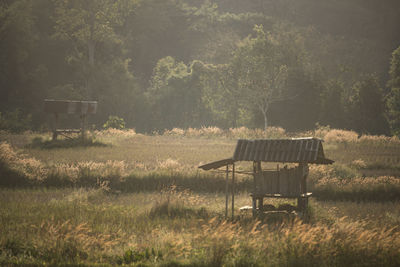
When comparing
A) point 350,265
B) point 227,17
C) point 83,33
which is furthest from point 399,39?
point 350,265

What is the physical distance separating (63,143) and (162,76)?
4050 cm

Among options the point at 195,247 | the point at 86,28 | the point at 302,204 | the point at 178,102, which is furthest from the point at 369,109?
the point at 195,247

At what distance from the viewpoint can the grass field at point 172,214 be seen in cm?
1323

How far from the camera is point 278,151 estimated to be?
18781mm

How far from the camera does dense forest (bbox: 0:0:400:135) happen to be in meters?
59.9

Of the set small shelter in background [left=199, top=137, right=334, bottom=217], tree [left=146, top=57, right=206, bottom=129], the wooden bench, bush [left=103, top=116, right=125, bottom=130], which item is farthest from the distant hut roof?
tree [left=146, top=57, right=206, bottom=129]

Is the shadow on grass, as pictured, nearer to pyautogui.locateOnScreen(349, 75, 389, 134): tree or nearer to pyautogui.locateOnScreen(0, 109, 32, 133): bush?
pyautogui.locateOnScreen(0, 109, 32, 133): bush

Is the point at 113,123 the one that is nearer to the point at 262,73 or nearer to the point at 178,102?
the point at 178,102

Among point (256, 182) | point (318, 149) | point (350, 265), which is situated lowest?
point (350, 265)

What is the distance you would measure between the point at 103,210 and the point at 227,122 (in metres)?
53.0

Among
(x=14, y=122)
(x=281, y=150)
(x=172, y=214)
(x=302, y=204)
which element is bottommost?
(x=172, y=214)

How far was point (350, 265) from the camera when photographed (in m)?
13.1

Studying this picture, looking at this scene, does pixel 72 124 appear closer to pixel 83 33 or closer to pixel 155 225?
pixel 83 33

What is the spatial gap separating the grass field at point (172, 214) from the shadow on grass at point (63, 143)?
18 cm
